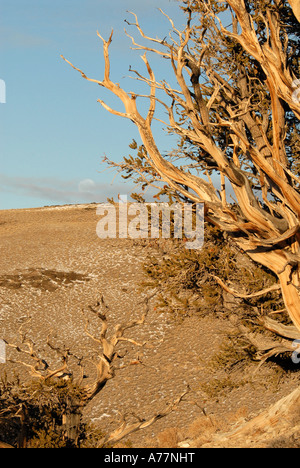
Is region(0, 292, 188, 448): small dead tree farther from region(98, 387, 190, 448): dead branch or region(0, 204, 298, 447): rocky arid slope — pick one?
region(0, 204, 298, 447): rocky arid slope

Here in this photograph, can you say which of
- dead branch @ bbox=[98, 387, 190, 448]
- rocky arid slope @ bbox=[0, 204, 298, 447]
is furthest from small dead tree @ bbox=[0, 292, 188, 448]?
rocky arid slope @ bbox=[0, 204, 298, 447]

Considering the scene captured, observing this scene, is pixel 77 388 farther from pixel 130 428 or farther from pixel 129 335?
pixel 129 335

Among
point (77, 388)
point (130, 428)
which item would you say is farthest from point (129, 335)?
point (130, 428)

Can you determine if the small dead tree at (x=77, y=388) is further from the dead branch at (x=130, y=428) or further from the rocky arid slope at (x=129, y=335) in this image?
the rocky arid slope at (x=129, y=335)

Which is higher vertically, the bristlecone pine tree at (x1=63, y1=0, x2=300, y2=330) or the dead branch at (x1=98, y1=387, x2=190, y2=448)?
the bristlecone pine tree at (x1=63, y1=0, x2=300, y2=330)

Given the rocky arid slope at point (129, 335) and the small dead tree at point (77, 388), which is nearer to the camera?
the small dead tree at point (77, 388)

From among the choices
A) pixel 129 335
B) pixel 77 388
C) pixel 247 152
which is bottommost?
pixel 129 335

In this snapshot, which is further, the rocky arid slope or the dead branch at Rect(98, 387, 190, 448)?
the rocky arid slope

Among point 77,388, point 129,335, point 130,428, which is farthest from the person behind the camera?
point 129,335

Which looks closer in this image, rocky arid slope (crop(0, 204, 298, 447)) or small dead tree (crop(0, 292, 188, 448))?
small dead tree (crop(0, 292, 188, 448))

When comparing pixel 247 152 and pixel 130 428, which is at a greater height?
pixel 247 152

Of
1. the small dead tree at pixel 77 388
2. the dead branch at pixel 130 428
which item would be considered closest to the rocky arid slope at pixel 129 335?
the dead branch at pixel 130 428

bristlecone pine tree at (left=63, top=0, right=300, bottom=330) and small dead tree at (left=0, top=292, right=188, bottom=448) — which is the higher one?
bristlecone pine tree at (left=63, top=0, right=300, bottom=330)

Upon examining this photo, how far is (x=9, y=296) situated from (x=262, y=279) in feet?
43.3
